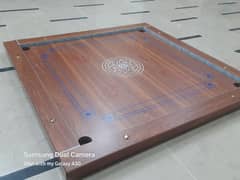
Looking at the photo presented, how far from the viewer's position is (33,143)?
1.25 metres

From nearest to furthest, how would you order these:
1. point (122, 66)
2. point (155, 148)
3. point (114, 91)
Result: point (155, 148) < point (114, 91) < point (122, 66)

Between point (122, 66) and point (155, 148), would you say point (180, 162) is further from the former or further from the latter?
point (122, 66)

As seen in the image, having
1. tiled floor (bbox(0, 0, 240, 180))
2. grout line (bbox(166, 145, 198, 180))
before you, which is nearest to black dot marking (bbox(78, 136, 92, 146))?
tiled floor (bbox(0, 0, 240, 180))

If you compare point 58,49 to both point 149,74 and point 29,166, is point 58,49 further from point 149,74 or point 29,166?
point 29,166

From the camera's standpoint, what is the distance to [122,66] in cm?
178

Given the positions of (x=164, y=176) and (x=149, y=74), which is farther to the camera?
(x=149, y=74)

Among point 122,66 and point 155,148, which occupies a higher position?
point 122,66

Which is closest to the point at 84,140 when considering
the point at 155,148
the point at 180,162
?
the point at 155,148

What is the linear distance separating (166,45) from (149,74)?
596 millimetres

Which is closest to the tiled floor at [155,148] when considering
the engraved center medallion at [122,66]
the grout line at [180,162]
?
the grout line at [180,162]

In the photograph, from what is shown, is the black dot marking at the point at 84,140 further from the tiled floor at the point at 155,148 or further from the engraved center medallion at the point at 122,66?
the engraved center medallion at the point at 122,66

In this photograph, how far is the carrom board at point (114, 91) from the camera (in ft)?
3.69

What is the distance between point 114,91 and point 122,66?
0.35m

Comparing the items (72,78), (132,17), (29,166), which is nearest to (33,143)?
(29,166)
